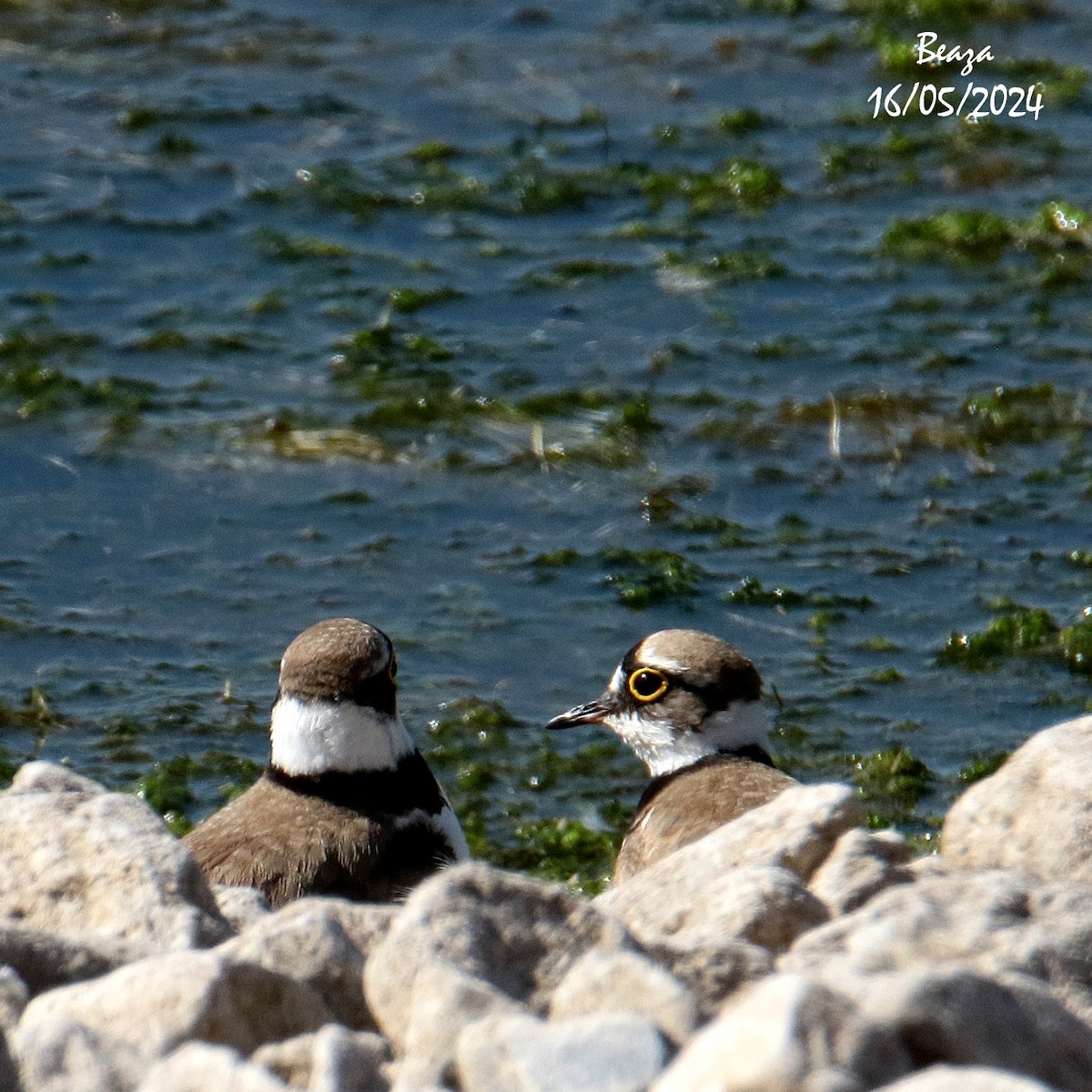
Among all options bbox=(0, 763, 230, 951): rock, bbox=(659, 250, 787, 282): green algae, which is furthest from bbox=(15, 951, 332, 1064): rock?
bbox=(659, 250, 787, 282): green algae

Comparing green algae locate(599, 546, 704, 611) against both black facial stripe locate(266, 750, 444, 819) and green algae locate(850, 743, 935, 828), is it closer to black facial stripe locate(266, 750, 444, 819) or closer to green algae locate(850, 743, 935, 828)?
green algae locate(850, 743, 935, 828)

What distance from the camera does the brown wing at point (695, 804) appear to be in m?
5.45

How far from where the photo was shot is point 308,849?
5.07m

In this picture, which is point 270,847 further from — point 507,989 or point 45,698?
point 45,698

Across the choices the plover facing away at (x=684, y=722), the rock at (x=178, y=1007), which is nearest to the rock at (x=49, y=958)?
the rock at (x=178, y=1007)

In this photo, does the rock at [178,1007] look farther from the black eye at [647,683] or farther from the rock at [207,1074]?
the black eye at [647,683]

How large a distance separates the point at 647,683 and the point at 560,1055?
141 inches

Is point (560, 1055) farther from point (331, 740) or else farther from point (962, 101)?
point (962, 101)

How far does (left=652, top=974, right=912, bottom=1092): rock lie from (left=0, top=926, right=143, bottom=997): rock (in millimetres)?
1105

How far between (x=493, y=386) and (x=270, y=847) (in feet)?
15.0

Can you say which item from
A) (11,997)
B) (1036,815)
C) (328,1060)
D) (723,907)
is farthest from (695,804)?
(328,1060)

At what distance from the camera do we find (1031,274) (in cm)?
1041

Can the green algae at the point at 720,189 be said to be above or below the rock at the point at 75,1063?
above

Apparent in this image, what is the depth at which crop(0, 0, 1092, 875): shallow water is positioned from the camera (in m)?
7.41
